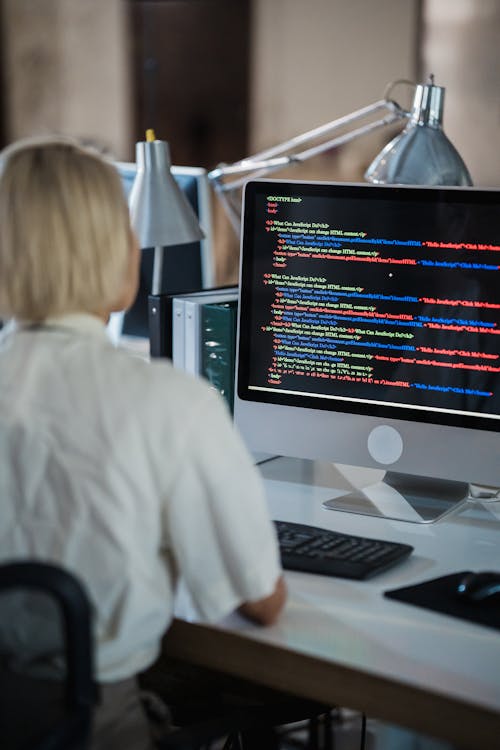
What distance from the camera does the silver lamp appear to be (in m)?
1.94

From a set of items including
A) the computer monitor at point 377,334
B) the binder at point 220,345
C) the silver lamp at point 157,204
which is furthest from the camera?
the silver lamp at point 157,204

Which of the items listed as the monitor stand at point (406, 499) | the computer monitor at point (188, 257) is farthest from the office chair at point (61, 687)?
the computer monitor at point (188, 257)

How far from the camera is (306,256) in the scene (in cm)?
165

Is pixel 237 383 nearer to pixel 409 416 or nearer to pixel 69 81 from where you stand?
pixel 409 416

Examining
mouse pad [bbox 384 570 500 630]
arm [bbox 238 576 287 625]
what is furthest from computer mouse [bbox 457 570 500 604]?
arm [bbox 238 576 287 625]

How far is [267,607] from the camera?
117 cm

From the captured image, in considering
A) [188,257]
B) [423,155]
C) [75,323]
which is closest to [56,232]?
[75,323]

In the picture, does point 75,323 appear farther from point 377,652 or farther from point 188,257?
point 188,257

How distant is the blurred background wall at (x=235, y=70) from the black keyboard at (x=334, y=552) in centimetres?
258

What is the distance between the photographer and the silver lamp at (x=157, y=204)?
1.94m

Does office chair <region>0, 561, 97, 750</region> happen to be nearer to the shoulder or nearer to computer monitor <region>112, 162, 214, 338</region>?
the shoulder

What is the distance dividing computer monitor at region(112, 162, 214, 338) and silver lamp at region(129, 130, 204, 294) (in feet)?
1.04

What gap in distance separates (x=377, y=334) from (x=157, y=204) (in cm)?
57

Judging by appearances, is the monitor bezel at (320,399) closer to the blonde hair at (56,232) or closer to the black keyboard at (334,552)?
the black keyboard at (334,552)
